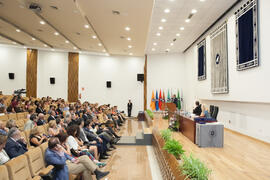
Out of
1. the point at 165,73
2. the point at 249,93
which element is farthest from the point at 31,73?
the point at 249,93

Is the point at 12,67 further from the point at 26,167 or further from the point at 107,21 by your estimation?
the point at 26,167

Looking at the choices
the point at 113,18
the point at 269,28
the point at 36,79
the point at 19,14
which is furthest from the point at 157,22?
the point at 36,79

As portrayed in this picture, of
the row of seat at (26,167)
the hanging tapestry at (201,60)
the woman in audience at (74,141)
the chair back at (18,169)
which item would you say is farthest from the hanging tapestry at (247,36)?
the chair back at (18,169)

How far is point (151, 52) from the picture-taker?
12.4 m

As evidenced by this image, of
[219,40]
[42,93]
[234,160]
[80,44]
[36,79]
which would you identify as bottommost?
[234,160]

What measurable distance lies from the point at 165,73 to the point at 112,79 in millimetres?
3791

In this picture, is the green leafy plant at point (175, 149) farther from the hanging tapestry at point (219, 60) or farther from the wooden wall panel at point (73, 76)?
the wooden wall panel at point (73, 76)

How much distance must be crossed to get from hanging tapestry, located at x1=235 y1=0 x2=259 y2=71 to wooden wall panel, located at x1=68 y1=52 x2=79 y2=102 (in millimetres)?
10176

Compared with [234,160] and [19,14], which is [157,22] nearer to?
[19,14]

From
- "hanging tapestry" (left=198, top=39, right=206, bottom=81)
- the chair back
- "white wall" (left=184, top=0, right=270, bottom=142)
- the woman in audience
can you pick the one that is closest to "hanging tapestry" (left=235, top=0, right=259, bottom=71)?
"white wall" (left=184, top=0, right=270, bottom=142)

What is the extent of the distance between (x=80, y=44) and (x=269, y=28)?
9114 mm

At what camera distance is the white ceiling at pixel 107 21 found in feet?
20.3

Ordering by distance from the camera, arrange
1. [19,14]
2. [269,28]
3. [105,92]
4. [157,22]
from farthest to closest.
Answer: [105,92] → [157,22] → [19,14] → [269,28]

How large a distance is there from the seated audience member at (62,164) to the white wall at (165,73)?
32.5ft
